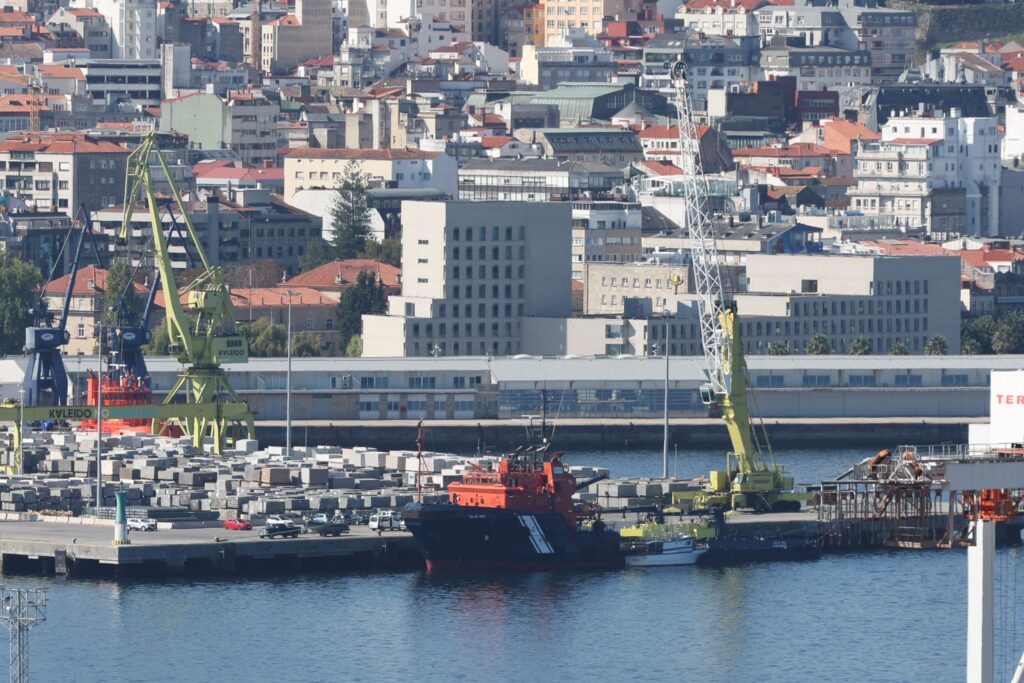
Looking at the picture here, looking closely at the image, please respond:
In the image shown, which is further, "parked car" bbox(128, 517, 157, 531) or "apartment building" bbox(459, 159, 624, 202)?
"apartment building" bbox(459, 159, 624, 202)

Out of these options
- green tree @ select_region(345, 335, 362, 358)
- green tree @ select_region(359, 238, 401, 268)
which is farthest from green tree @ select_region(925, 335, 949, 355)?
green tree @ select_region(359, 238, 401, 268)

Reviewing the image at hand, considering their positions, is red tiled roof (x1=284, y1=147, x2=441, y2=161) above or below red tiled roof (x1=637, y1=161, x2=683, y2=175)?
above

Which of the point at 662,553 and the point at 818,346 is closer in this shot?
the point at 662,553

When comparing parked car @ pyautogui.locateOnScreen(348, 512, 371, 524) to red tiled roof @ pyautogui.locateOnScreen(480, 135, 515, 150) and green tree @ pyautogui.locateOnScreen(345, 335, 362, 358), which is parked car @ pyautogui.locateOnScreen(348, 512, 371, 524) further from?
red tiled roof @ pyautogui.locateOnScreen(480, 135, 515, 150)

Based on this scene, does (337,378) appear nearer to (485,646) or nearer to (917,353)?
(917,353)

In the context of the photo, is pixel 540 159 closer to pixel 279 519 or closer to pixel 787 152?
pixel 787 152

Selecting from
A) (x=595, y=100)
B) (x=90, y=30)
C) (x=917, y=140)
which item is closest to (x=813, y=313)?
(x=917, y=140)
